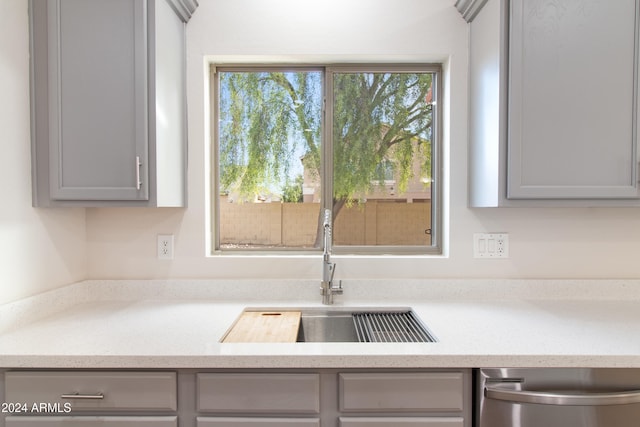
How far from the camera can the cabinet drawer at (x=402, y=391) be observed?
112cm

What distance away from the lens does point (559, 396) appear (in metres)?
1.11

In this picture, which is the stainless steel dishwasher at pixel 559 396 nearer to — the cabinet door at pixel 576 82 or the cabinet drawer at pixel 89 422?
the cabinet door at pixel 576 82

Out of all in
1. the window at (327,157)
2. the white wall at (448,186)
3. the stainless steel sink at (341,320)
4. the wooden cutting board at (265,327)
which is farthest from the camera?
the window at (327,157)

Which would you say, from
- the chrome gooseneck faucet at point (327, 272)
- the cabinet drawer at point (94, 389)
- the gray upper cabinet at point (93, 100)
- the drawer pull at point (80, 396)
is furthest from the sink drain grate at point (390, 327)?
the gray upper cabinet at point (93, 100)

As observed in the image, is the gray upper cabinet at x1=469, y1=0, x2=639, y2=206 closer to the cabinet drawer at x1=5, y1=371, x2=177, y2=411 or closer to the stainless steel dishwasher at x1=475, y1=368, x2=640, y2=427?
the stainless steel dishwasher at x1=475, y1=368, x2=640, y2=427

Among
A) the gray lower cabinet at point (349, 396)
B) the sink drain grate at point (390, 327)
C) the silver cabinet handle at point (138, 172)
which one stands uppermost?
the silver cabinet handle at point (138, 172)

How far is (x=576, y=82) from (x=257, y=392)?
5.24 ft

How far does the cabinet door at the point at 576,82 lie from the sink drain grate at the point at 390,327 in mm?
714

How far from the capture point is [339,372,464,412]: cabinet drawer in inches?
44.2

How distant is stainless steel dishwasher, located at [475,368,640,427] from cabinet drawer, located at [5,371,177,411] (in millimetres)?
974

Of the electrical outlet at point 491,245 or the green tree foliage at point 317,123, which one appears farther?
the green tree foliage at point 317,123

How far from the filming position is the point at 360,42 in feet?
5.80

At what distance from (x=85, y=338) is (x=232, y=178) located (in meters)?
0.96

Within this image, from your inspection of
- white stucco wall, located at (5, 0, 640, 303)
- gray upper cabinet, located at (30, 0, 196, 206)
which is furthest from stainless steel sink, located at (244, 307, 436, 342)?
gray upper cabinet, located at (30, 0, 196, 206)
